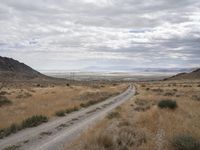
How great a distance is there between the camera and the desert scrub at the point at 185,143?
29.9 ft

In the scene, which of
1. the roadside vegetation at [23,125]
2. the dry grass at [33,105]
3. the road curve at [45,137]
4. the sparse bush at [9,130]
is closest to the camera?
the road curve at [45,137]

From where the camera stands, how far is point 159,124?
539 inches

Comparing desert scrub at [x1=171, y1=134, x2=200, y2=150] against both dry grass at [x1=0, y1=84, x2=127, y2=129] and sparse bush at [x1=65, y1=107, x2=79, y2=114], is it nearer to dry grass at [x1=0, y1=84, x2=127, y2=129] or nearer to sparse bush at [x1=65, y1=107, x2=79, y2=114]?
dry grass at [x1=0, y1=84, x2=127, y2=129]

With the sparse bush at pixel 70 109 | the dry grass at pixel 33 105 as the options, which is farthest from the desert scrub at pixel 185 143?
the sparse bush at pixel 70 109

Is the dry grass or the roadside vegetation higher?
the roadside vegetation

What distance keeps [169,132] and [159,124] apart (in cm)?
181

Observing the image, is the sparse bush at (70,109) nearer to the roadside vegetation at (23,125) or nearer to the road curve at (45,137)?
the roadside vegetation at (23,125)

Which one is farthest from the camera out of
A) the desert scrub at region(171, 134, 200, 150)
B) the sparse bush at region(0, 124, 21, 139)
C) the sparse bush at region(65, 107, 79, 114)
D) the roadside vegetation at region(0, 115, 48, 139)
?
the sparse bush at region(65, 107, 79, 114)

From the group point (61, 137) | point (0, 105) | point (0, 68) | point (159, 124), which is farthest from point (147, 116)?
point (0, 68)

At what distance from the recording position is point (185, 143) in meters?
9.28

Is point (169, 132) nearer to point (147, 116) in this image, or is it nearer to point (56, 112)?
point (147, 116)

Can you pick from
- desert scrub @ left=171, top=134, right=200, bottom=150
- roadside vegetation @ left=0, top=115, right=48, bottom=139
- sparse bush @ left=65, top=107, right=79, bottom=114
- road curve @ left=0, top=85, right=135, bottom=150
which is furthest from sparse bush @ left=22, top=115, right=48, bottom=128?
desert scrub @ left=171, top=134, right=200, bottom=150

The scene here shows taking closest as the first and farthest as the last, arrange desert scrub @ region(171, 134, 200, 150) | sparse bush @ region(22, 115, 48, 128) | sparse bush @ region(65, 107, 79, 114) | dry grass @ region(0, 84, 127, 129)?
1. desert scrub @ region(171, 134, 200, 150)
2. sparse bush @ region(22, 115, 48, 128)
3. dry grass @ region(0, 84, 127, 129)
4. sparse bush @ region(65, 107, 79, 114)

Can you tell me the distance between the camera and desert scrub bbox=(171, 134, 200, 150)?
911 centimetres
